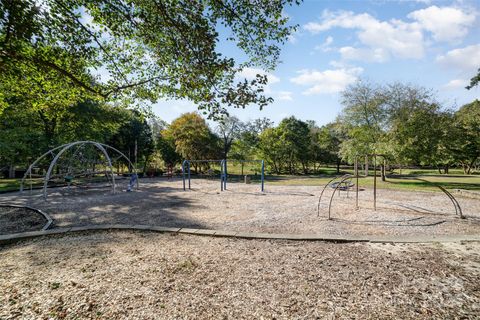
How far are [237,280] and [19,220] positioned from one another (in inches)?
281

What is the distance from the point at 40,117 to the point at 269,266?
23.4 metres

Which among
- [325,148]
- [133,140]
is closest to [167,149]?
[133,140]

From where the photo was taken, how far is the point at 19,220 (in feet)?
22.6

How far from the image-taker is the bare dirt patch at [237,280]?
2723mm

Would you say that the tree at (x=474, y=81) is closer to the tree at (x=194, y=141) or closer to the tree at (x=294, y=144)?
the tree at (x=294, y=144)

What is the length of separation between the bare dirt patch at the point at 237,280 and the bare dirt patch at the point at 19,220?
64.6 inches

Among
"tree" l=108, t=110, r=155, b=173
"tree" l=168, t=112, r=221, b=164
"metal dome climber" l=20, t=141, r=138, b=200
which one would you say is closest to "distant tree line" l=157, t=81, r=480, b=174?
"tree" l=168, t=112, r=221, b=164

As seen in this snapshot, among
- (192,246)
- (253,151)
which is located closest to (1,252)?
(192,246)

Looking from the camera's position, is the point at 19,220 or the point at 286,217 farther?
the point at 286,217

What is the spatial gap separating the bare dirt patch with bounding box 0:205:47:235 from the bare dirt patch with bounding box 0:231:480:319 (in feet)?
5.38

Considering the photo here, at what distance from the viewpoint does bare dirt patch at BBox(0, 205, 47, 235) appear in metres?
6.10

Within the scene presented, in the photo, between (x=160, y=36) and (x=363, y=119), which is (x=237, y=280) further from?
(x=363, y=119)

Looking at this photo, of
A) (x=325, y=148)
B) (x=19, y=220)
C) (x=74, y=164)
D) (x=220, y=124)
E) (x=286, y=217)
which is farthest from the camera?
(x=325, y=148)

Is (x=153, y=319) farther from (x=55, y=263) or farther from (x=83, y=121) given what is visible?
(x=83, y=121)
